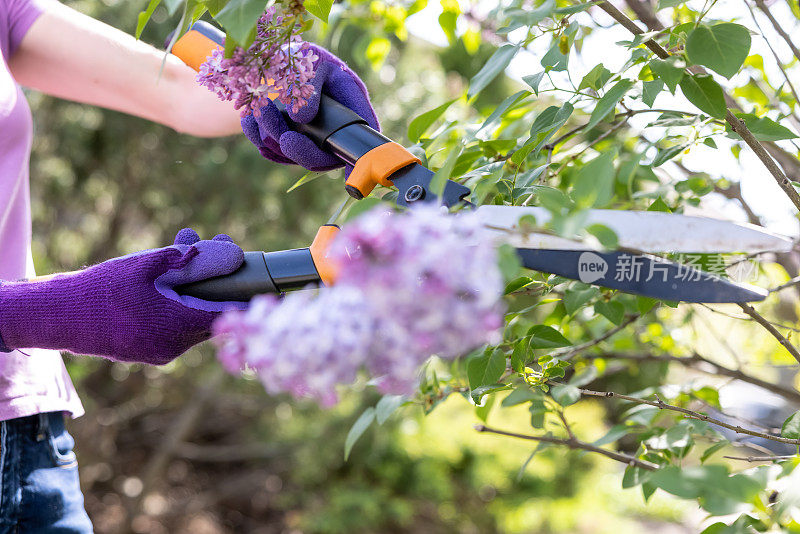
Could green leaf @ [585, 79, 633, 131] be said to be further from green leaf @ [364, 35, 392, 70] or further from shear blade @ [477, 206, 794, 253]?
green leaf @ [364, 35, 392, 70]

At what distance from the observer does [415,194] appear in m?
0.58

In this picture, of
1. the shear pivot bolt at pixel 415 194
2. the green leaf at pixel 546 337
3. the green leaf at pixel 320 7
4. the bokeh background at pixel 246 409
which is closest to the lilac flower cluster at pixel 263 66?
the green leaf at pixel 320 7

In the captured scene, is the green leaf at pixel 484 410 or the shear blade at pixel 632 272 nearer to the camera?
the shear blade at pixel 632 272

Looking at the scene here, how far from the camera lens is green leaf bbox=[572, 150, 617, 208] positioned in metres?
0.39

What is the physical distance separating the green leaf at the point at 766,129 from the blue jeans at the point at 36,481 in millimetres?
849

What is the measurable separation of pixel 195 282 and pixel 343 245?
11.1 inches

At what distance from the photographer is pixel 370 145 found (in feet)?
2.12

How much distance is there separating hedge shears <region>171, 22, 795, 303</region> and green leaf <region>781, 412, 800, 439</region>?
206 millimetres

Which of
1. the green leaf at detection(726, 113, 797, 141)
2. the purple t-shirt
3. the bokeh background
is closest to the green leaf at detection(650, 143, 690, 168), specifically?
the green leaf at detection(726, 113, 797, 141)

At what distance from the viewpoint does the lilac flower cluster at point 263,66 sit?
53cm

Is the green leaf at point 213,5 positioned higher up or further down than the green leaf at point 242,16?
further down

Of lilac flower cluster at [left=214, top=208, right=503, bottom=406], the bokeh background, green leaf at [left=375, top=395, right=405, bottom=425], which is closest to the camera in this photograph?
lilac flower cluster at [left=214, top=208, right=503, bottom=406]

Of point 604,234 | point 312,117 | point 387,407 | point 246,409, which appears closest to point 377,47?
point 312,117

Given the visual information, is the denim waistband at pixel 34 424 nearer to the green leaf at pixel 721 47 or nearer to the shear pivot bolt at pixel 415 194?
the shear pivot bolt at pixel 415 194
